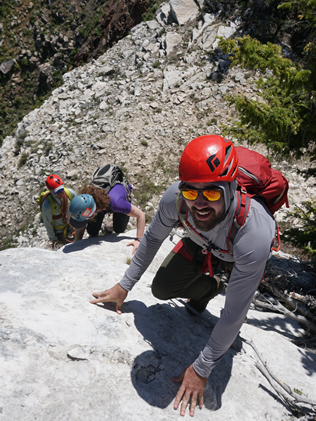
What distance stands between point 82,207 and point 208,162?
3.15m

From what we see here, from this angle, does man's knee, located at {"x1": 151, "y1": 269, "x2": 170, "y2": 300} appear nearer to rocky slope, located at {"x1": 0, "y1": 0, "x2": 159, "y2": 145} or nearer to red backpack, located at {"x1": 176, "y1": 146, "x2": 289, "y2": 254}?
red backpack, located at {"x1": 176, "y1": 146, "x2": 289, "y2": 254}

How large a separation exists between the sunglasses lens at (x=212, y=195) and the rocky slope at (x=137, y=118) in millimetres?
7898

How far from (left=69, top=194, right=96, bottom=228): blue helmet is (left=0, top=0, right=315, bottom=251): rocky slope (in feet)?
17.0

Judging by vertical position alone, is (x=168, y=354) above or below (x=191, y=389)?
below

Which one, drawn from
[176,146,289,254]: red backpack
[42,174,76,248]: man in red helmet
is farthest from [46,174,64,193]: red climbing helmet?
[176,146,289,254]: red backpack

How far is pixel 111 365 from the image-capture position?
238 cm

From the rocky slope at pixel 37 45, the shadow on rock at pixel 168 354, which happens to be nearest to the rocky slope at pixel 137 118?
the shadow on rock at pixel 168 354

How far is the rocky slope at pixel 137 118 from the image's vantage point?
11711mm

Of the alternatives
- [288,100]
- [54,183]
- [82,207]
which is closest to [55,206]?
[54,183]

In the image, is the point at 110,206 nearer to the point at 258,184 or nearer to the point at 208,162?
the point at 258,184

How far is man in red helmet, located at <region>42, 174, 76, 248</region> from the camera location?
558 cm

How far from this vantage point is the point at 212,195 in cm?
212

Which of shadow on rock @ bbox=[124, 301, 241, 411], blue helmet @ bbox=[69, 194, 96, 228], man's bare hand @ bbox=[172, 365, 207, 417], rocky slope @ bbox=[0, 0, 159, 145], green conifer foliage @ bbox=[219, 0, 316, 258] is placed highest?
rocky slope @ bbox=[0, 0, 159, 145]

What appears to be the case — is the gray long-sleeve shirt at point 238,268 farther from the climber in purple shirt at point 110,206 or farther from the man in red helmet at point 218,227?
the climber in purple shirt at point 110,206
